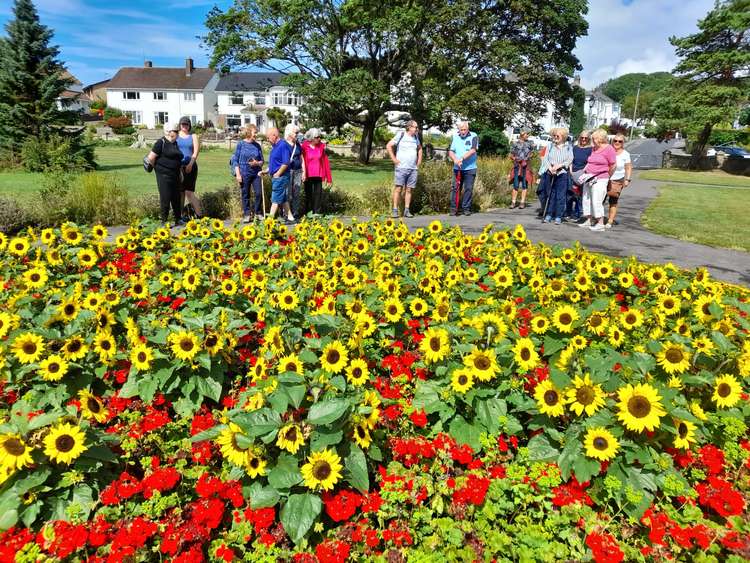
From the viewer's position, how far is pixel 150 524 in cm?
213

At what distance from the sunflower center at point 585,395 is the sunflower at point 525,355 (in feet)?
0.99

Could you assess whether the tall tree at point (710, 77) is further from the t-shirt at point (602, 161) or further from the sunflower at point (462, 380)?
the sunflower at point (462, 380)

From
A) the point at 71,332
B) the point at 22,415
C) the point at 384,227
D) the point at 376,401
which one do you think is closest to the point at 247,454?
the point at 376,401

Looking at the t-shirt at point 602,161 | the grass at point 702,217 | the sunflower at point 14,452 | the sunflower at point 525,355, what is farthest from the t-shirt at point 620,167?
the sunflower at point 14,452

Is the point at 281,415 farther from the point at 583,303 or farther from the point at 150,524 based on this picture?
the point at 583,303

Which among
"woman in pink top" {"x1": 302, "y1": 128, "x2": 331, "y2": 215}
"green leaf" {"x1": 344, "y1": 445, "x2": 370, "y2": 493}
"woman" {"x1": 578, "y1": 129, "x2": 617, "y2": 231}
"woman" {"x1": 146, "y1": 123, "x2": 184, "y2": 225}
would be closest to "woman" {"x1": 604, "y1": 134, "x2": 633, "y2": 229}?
"woman" {"x1": 578, "y1": 129, "x2": 617, "y2": 231}

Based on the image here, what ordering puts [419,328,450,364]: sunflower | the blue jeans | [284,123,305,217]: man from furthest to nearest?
the blue jeans → [284,123,305,217]: man → [419,328,450,364]: sunflower

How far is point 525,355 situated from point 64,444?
2.48m

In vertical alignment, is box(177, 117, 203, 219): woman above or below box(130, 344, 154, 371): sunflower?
above

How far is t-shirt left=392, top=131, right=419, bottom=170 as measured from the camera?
934 centimetres

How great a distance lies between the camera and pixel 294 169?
9.06m

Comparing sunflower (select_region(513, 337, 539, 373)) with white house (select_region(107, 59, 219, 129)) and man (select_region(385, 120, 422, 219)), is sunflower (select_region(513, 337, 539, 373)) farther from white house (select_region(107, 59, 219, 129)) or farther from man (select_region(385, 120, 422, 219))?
white house (select_region(107, 59, 219, 129))

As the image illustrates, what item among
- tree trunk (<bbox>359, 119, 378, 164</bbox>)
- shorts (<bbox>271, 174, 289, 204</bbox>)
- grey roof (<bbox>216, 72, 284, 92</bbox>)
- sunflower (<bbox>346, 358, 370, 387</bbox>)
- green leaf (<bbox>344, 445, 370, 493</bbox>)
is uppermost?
grey roof (<bbox>216, 72, 284, 92</bbox>)

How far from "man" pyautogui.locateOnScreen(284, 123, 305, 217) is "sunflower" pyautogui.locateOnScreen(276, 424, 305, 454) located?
7.07 metres
